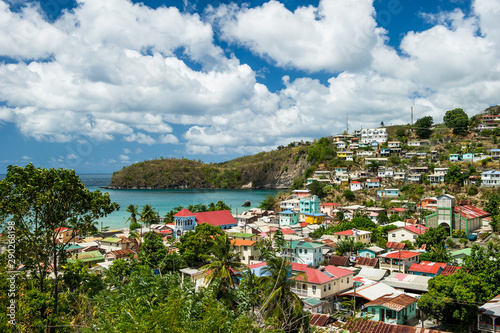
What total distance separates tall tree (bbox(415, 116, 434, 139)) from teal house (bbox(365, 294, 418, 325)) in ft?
239

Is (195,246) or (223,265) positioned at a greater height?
(223,265)

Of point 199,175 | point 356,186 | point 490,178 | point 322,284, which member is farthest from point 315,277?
point 199,175

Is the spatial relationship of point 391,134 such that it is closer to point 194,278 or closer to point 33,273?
point 194,278

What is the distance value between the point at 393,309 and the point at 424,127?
7644 cm

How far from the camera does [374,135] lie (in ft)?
284

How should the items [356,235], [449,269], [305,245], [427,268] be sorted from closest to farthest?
1. [449,269]
2. [427,268]
3. [305,245]
4. [356,235]

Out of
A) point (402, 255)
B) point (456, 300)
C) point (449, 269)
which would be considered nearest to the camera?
point (456, 300)

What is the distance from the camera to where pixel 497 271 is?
16969mm

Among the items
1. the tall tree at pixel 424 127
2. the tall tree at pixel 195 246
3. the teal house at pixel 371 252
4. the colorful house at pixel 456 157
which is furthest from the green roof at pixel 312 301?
the tall tree at pixel 424 127

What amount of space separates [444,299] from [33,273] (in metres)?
17.0

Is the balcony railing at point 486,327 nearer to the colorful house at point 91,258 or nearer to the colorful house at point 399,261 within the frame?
the colorful house at point 399,261

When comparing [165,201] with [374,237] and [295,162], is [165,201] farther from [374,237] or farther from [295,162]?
[374,237]

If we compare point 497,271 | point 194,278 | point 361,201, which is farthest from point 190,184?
point 497,271

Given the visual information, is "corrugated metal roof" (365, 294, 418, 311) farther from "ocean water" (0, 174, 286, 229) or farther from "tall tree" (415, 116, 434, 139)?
"tall tree" (415, 116, 434, 139)
